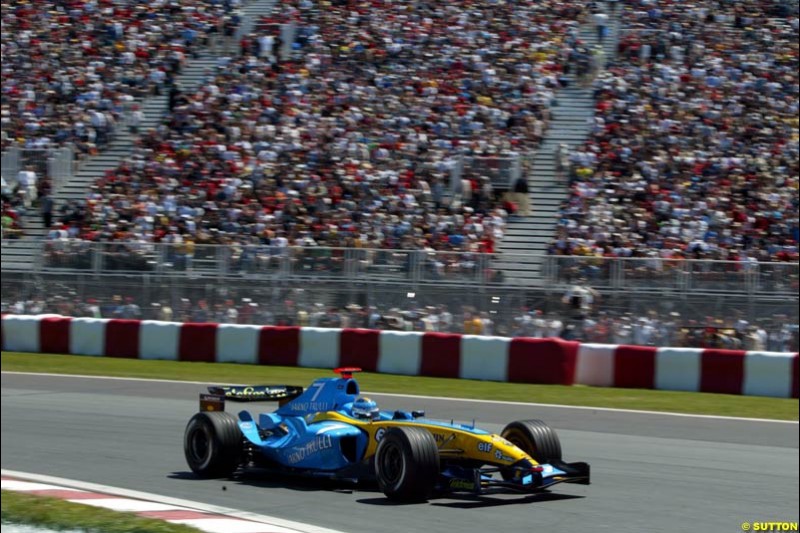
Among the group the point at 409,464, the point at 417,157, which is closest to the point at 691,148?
the point at 417,157

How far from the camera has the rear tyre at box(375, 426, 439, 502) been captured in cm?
660

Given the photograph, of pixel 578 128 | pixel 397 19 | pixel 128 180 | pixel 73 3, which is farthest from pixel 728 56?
pixel 128 180

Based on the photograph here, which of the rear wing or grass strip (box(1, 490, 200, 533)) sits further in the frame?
the rear wing

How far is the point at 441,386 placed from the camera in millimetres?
13523

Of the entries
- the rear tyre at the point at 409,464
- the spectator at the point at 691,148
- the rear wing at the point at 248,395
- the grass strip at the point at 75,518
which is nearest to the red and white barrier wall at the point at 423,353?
the spectator at the point at 691,148

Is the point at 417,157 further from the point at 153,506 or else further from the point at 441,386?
the point at 153,506

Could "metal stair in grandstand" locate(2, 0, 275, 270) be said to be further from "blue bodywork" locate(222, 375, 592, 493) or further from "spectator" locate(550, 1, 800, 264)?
"blue bodywork" locate(222, 375, 592, 493)

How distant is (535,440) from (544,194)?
5911 mm

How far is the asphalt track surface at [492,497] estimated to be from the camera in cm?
636

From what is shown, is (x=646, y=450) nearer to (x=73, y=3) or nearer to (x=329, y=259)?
(x=73, y=3)

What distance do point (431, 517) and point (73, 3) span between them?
337cm

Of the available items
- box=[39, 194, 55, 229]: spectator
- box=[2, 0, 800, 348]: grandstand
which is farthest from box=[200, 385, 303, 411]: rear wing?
box=[39, 194, 55, 229]: spectator

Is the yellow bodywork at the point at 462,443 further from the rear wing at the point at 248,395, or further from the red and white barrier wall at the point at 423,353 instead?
the red and white barrier wall at the point at 423,353

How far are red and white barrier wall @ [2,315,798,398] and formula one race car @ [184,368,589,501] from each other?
5.79 m
